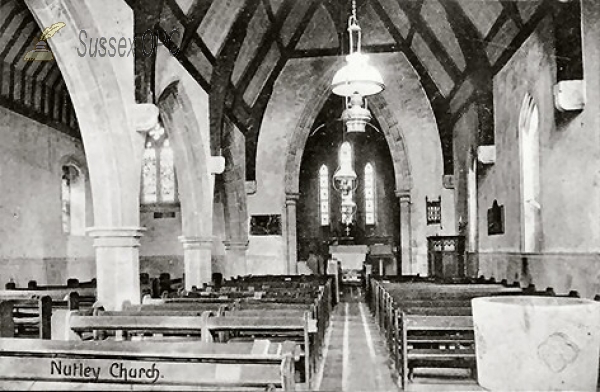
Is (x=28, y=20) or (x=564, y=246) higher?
(x=28, y=20)

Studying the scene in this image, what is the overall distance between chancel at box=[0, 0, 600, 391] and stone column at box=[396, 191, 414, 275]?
0.08 m

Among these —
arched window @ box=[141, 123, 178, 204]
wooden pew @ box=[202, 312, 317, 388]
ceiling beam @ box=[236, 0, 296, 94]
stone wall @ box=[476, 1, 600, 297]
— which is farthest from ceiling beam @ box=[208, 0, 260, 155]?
wooden pew @ box=[202, 312, 317, 388]

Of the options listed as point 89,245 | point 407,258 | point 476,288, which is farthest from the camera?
point 407,258

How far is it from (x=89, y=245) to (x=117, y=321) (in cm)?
1117

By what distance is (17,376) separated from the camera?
2.69 metres

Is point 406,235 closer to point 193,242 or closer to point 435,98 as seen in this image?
point 435,98

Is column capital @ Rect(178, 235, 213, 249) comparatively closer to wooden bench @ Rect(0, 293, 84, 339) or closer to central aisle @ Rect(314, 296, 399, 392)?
central aisle @ Rect(314, 296, 399, 392)

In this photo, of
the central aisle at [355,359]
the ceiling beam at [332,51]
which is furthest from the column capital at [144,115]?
the ceiling beam at [332,51]

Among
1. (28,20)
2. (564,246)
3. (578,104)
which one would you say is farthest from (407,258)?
(28,20)

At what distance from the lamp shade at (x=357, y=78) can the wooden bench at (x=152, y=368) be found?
201 inches

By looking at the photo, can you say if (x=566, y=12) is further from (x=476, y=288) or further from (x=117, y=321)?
(x=117, y=321)

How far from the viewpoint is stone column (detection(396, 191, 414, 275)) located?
16.4 metres

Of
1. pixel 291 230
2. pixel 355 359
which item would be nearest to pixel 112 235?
pixel 355 359

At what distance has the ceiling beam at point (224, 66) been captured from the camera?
38.6ft
